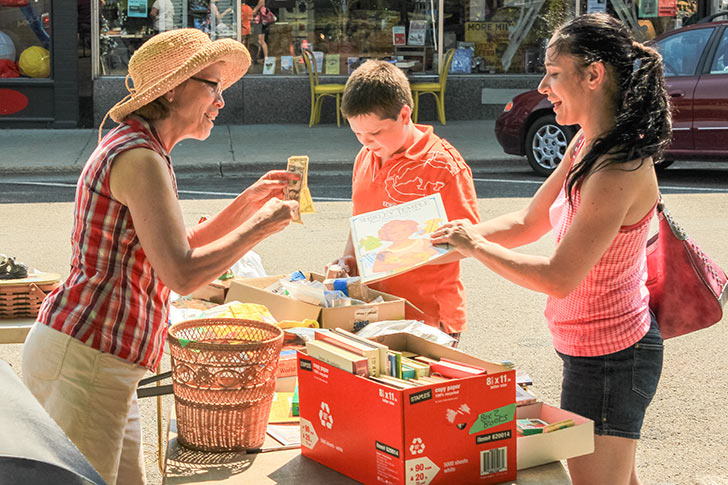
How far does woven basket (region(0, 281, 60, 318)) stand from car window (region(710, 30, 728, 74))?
10.1 meters

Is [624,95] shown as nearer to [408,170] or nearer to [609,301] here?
[609,301]

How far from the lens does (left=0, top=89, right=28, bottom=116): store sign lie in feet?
55.6

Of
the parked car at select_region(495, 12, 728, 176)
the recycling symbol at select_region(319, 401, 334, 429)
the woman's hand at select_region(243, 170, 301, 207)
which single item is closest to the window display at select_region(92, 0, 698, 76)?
the parked car at select_region(495, 12, 728, 176)

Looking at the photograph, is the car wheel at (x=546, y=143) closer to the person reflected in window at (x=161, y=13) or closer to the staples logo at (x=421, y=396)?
the person reflected in window at (x=161, y=13)

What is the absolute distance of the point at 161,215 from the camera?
2787 millimetres

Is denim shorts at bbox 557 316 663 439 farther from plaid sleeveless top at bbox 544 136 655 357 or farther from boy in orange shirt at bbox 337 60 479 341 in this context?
boy in orange shirt at bbox 337 60 479 341

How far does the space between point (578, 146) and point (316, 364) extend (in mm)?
1110

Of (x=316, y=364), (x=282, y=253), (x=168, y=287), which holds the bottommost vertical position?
(x=282, y=253)

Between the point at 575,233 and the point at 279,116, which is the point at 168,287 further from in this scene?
the point at 279,116

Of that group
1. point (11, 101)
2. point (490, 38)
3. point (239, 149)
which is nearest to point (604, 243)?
point (239, 149)

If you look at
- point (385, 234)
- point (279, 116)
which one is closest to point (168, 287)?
point (385, 234)

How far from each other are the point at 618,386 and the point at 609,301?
0.86 ft

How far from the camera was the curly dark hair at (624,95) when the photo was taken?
Result: 2926mm

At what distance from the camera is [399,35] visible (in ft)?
59.2
